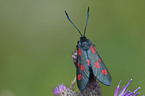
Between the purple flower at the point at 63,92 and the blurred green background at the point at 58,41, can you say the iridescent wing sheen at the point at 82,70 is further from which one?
the blurred green background at the point at 58,41

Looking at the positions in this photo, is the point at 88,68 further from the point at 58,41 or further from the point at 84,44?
the point at 58,41

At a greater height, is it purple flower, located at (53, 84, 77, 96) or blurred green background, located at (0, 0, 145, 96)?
blurred green background, located at (0, 0, 145, 96)

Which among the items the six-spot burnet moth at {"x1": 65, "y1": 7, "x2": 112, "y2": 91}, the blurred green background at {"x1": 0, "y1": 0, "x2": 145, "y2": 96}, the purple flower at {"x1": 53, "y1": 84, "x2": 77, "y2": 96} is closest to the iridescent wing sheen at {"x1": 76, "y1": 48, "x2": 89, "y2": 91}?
the six-spot burnet moth at {"x1": 65, "y1": 7, "x2": 112, "y2": 91}

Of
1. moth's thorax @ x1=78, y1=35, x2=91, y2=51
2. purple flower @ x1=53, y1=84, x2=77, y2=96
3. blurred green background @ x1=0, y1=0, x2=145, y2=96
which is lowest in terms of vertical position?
purple flower @ x1=53, y1=84, x2=77, y2=96

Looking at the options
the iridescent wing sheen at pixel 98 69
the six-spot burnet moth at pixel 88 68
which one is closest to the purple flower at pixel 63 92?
the six-spot burnet moth at pixel 88 68

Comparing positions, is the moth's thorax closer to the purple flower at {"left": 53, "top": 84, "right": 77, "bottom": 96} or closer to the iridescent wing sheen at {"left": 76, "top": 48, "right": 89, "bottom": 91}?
the iridescent wing sheen at {"left": 76, "top": 48, "right": 89, "bottom": 91}

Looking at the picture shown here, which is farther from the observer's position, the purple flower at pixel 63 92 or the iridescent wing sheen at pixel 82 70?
the purple flower at pixel 63 92
